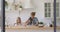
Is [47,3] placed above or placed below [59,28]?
above

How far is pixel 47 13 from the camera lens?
4840mm

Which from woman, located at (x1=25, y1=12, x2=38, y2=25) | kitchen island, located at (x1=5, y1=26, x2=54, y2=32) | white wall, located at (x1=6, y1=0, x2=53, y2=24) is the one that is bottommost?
kitchen island, located at (x1=5, y1=26, x2=54, y2=32)

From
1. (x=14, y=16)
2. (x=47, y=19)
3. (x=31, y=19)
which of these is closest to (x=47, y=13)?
(x=47, y=19)

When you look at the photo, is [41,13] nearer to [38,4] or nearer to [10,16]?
[38,4]

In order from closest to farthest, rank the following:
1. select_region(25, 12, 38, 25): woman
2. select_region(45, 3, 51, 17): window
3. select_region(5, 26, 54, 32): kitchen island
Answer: select_region(5, 26, 54, 32): kitchen island < select_region(25, 12, 38, 25): woman < select_region(45, 3, 51, 17): window

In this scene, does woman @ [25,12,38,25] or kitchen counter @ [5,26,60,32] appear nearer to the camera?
kitchen counter @ [5,26,60,32]

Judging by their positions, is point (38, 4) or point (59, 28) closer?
point (59, 28)

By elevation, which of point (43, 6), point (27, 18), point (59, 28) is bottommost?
point (59, 28)

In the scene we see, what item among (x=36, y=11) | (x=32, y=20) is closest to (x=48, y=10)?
(x=36, y=11)

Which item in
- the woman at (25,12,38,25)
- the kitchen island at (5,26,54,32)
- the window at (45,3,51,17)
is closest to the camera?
the kitchen island at (5,26,54,32)

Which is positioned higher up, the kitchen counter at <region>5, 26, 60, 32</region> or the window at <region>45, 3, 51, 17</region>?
the window at <region>45, 3, 51, 17</region>

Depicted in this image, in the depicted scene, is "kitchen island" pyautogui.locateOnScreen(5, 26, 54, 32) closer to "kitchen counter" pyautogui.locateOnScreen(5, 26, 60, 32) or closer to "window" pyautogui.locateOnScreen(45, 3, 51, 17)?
"kitchen counter" pyautogui.locateOnScreen(5, 26, 60, 32)

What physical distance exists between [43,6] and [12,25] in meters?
1.20

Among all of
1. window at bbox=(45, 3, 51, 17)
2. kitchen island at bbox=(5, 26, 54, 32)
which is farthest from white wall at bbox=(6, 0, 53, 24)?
kitchen island at bbox=(5, 26, 54, 32)
